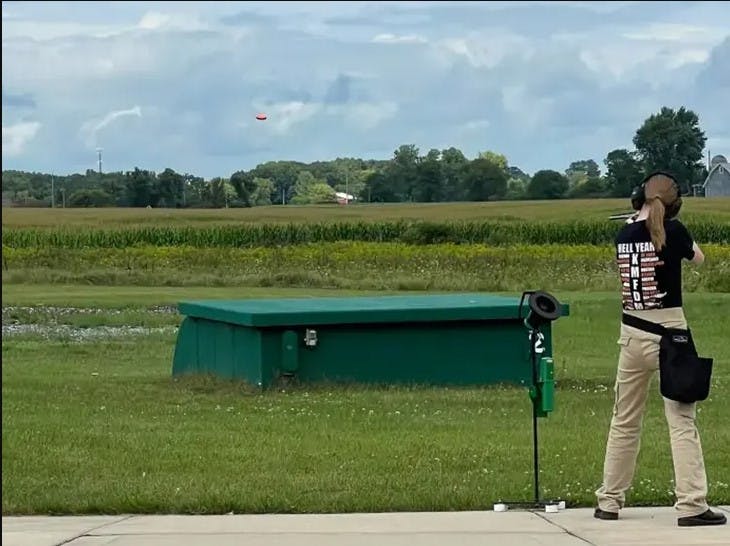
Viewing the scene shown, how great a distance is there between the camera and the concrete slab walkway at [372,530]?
7391 millimetres

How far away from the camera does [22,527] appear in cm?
791

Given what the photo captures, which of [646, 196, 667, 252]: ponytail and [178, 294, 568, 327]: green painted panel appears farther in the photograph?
[178, 294, 568, 327]: green painted panel

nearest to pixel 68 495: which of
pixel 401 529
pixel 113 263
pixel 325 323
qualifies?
pixel 401 529

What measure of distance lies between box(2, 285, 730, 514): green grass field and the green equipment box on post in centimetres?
27

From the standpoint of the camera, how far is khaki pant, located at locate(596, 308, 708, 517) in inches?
305

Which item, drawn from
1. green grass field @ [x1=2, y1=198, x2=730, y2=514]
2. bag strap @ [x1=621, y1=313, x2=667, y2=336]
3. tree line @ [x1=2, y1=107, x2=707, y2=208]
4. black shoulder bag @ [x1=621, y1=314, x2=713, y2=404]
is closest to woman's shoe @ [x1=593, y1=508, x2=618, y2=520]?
green grass field @ [x1=2, y1=198, x2=730, y2=514]

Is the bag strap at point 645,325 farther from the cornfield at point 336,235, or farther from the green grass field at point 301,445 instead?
the cornfield at point 336,235

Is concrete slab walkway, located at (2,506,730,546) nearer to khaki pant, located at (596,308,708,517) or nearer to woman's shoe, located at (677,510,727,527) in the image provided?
woman's shoe, located at (677,510,727,527)

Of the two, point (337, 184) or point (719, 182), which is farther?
point (337, 184)

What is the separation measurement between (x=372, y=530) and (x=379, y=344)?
6835 mm

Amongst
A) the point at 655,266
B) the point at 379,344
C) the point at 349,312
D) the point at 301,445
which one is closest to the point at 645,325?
the point at 655,266

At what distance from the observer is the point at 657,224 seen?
25.5 ft

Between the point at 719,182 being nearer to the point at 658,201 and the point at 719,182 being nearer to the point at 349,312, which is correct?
the point at 349,312

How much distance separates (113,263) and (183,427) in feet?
108
